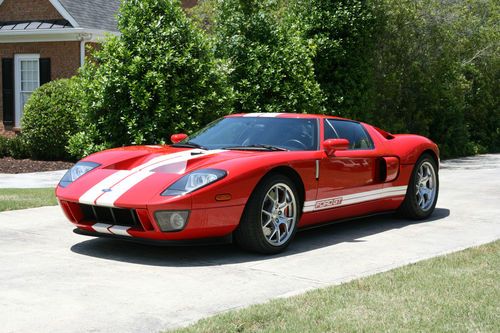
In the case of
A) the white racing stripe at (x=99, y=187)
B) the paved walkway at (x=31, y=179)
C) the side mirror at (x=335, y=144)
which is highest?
the side mirror at (x=335, y=144)

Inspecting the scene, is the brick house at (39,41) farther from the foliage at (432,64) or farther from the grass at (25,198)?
the grass at (25,198)

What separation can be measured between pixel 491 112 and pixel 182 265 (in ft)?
68.5

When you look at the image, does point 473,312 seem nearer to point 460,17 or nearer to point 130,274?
point 130,274

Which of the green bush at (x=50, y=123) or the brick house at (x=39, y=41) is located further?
the brick house at (x=39, y=41)

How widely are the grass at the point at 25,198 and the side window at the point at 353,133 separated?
3.98 metres

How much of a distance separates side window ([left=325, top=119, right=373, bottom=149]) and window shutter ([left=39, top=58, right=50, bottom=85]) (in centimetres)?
1408

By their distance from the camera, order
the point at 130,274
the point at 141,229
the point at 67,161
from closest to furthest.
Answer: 1. the point at 130,274
2. the point at 141,229
3. the point at 67,161

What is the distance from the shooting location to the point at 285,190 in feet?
22.5

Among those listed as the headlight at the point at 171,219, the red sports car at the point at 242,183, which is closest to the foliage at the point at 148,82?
the red sports car at the point at 242,183

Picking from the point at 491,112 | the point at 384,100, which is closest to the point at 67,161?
the point at 384,100

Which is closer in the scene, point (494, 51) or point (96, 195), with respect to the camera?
point (96, 195)

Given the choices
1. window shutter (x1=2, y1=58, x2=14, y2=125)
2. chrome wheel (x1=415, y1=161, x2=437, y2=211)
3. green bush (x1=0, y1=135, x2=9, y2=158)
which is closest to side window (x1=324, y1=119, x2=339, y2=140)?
chrome wheel (x1=415, y1=161, x2=437, y2=211)

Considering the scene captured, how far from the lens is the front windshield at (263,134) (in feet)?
24.1

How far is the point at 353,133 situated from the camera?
26.6 feet
